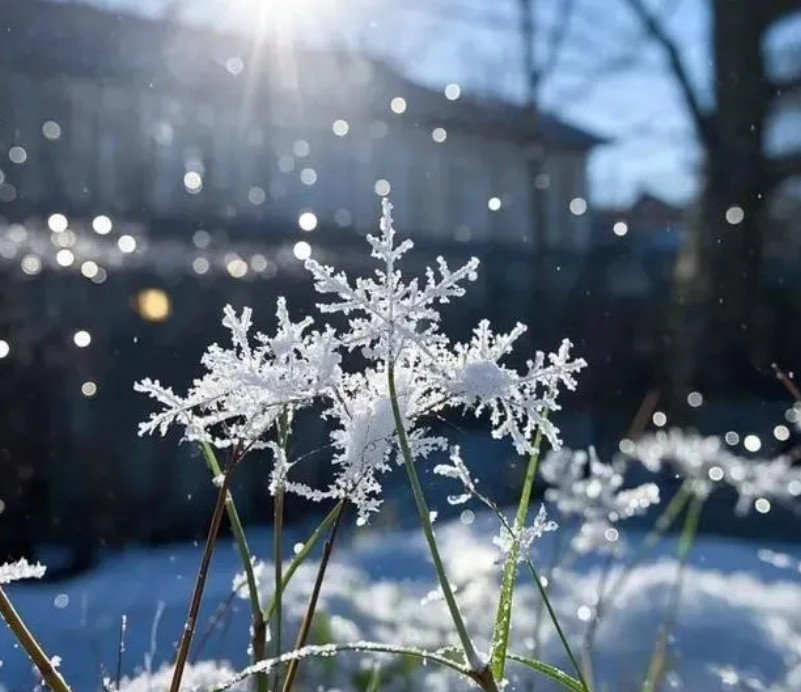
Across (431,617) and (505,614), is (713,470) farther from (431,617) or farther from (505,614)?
(505,614)

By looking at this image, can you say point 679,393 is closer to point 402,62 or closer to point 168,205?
point 402,62

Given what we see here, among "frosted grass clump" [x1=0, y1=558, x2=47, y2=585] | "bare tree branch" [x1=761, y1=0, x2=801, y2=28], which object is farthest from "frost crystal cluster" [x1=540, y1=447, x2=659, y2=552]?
"bare tree branch" [x1=761, y1=0, x2=801, y2=28]

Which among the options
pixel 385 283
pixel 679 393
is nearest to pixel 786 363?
pixel 679 393

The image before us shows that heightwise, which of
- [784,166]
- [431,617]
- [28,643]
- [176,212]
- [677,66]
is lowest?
[431,617]

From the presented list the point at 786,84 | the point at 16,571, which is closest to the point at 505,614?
the point at 16,571

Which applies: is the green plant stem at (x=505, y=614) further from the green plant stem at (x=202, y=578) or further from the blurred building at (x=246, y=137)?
the blurred building at (x=246, y=137)

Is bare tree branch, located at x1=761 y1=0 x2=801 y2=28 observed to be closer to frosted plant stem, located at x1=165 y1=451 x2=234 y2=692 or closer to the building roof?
the building roof
